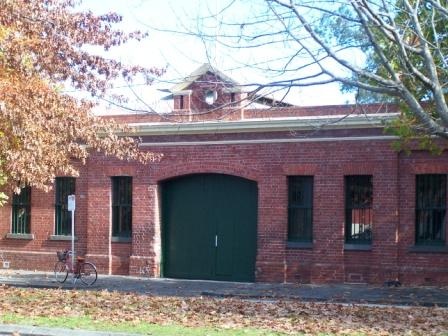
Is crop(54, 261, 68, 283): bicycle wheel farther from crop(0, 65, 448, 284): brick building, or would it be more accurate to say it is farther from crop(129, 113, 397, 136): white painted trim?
crop(129, 113, 397, 136): white painted trim

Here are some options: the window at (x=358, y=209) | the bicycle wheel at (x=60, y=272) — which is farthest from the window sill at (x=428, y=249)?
the bicycle wheel at (x=60, y=272)

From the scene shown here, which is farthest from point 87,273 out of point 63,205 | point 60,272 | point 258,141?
point 258,141

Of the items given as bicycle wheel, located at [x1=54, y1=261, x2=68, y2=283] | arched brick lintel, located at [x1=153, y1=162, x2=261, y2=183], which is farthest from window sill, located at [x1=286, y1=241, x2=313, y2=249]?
bicycle wheel, located at [x1=54, y1=261, x2=68, y2=283]

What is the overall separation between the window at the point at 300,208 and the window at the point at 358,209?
3.75 feet

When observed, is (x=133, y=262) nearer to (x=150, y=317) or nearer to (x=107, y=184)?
(x=107, y=184)

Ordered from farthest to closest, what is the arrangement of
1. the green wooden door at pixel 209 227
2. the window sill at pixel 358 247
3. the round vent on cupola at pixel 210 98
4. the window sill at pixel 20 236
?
the window sill at pixel 20 236 < the green wooden door at pixel 209 227 < the round vent on cupola at pixel 210 98 < the window sill at pixel 358 247

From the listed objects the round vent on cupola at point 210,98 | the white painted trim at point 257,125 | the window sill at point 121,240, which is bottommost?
the window sill at point 121,240

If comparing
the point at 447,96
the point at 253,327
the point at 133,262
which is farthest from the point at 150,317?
the point at 133,262

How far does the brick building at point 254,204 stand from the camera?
76.1ft

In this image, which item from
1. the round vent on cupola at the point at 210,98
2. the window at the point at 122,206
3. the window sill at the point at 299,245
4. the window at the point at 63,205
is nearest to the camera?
the window sill at the point at 299,245

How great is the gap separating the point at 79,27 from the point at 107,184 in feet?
28.3

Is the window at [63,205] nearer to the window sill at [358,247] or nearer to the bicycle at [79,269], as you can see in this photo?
the bicycle at [79,269]

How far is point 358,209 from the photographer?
23969 mm

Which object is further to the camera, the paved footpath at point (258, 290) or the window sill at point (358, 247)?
the window sill at point (358, 247)
